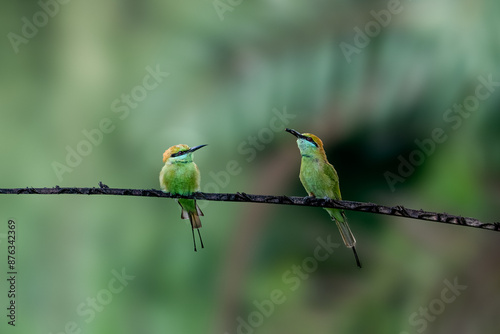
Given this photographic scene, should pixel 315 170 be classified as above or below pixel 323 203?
above

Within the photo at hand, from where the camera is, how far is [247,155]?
4.24m

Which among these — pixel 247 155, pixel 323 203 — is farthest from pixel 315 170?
pixel 247 155

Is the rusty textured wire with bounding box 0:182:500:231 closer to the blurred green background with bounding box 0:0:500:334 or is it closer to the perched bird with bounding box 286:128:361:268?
the perched bird with bounding box 286:128:361:268

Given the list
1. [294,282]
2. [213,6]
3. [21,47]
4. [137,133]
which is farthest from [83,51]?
[294,282]

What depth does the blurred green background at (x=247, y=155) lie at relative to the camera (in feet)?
13.2

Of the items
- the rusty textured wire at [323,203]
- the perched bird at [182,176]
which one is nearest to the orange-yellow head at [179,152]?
the perched bird at [182,176]

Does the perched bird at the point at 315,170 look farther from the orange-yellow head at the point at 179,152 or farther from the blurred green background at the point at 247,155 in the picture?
the blurred green background at the point at 247,155

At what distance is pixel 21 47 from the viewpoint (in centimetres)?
430

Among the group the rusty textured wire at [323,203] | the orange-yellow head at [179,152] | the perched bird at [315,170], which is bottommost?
the rusty textured wire at [323,203]

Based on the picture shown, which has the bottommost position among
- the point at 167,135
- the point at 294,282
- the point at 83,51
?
the point at 294,282

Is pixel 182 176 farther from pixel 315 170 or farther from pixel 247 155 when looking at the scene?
pixel 247 155

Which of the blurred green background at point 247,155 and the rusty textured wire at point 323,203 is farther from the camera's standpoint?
the blurred green background at point 247,155

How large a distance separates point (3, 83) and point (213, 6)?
178 cm

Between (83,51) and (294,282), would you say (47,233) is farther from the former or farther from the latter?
(294,282)
